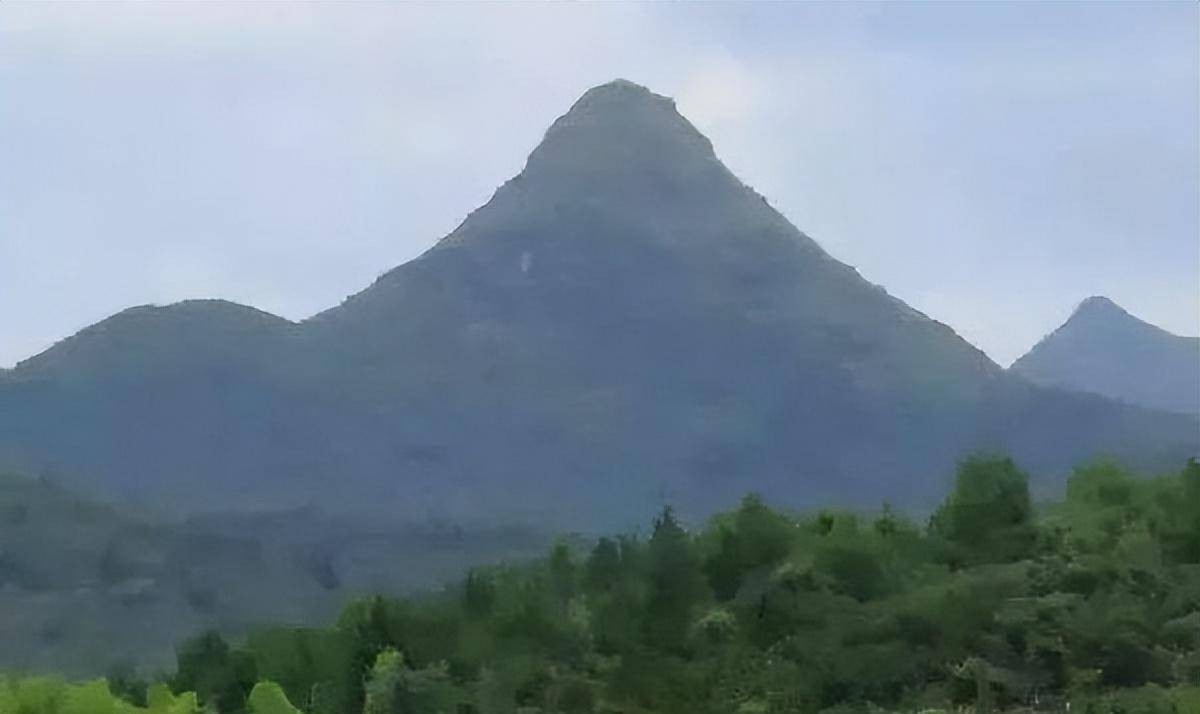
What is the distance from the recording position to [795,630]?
2523 cm

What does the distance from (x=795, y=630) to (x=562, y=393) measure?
453ft

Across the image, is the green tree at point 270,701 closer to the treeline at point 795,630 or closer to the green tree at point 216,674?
the treeline at point 795,630

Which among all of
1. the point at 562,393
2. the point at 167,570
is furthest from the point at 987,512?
the point at 562,393

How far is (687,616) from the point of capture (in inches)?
1043

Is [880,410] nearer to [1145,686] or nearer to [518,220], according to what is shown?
[518,220]

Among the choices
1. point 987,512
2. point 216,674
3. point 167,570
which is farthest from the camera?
point 167,570

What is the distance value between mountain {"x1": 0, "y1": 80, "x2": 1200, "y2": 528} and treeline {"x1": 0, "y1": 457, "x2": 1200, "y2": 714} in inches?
3818

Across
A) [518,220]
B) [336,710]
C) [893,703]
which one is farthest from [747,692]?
[518,220]

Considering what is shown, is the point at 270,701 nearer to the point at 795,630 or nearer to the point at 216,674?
the point at 795,630

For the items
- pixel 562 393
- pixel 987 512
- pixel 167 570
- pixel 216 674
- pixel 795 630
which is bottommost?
pixel 216 674

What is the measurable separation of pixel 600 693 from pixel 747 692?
2.17 metres

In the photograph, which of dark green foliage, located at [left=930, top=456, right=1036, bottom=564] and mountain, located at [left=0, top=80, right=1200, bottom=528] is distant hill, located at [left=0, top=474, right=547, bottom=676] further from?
dark green foliage, located at [left=930, top=456, right=1036, bottom=564]

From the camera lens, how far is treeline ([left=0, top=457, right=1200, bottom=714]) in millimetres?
21797

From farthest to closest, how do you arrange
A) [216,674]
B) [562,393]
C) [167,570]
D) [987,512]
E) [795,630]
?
[562,393], [167,570], [216,674], [987,512], [795,630]
